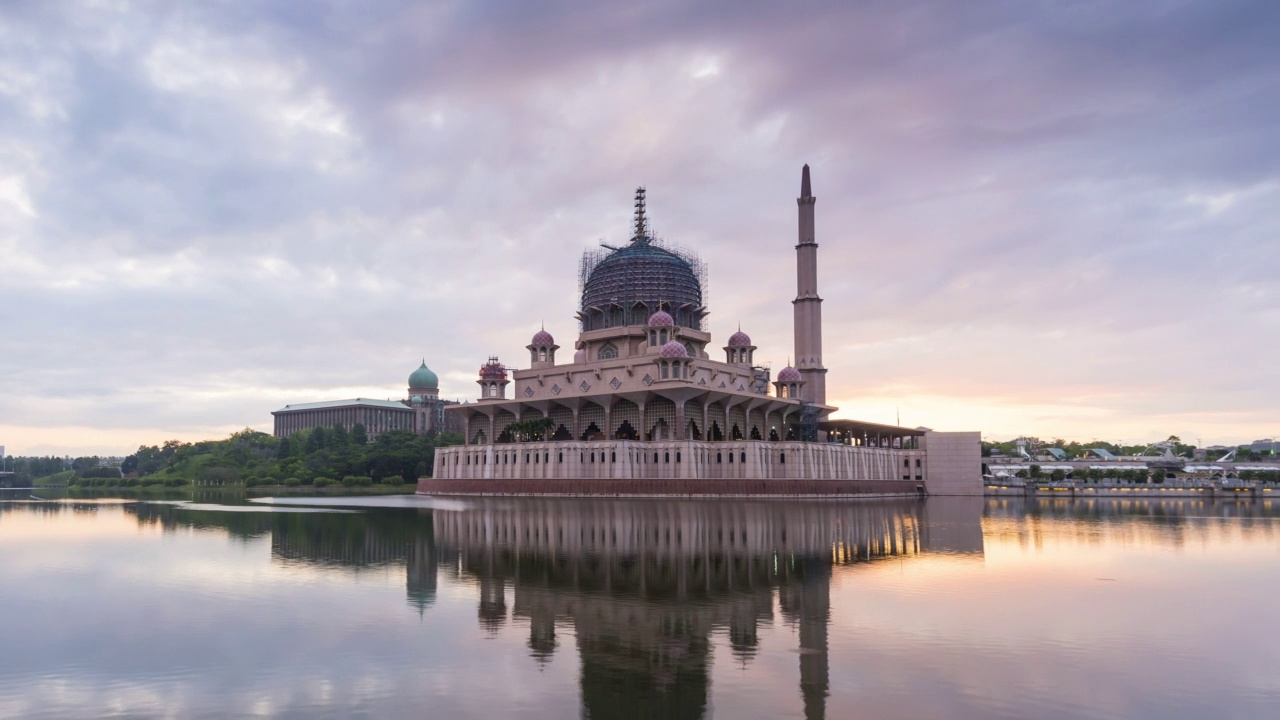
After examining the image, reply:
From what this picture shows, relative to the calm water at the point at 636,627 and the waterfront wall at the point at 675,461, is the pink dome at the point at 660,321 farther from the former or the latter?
the calm water at the point at 636,627

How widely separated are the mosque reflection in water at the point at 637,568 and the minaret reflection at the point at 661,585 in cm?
5

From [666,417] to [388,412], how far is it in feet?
369

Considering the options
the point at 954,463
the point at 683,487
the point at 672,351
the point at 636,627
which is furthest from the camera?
the point at 954,463

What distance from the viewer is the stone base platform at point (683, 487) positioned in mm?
76250

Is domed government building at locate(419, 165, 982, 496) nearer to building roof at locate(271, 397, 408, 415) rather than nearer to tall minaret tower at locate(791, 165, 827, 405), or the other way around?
tall minaret tower at locate(791, 165, 827, 405)

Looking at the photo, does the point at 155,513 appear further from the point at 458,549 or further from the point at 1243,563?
the point at 1243,563

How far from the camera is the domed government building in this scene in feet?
270

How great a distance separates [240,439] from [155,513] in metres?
113

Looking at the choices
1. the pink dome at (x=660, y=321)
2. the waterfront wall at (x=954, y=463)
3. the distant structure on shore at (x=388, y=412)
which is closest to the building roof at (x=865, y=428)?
the waterfront wall at (x=954, y=463)

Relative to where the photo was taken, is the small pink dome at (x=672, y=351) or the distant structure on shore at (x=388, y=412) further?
the distant structure on shore at (x=388, y=412)

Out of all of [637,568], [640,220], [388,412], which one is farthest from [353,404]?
[637,568]

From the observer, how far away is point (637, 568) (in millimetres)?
27297

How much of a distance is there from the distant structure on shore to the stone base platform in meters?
91.2

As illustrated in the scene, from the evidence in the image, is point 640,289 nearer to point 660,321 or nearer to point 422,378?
point 660,321
